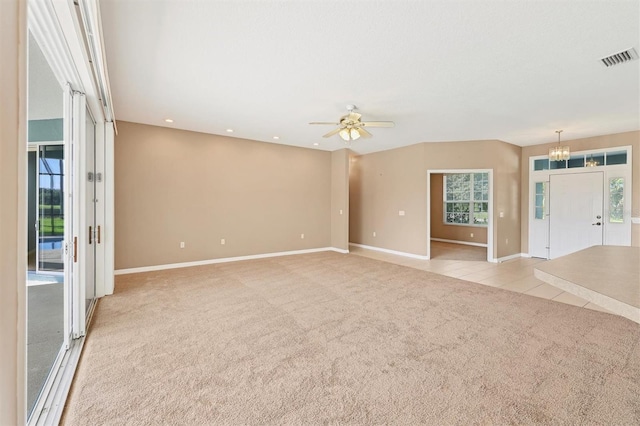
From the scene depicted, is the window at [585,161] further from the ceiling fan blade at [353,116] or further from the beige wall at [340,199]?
the ceiling fan blade at [353,116]

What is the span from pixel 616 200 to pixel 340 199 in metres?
5.78

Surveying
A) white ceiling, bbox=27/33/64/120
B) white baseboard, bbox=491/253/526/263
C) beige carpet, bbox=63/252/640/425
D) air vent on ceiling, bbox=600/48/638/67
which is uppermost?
air vent on ceiling, bbox=600/48/638/67

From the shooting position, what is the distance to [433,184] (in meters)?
9.72

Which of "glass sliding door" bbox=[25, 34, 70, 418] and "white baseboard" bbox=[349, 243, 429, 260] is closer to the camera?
"glass sliding door" bbox=[25, 34, 70, 418]

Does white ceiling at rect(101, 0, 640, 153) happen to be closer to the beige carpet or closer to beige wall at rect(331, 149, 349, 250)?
beige wall at rect(331, 149, 349, 250)

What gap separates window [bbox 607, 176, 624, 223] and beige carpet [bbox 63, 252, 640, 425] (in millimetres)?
3741

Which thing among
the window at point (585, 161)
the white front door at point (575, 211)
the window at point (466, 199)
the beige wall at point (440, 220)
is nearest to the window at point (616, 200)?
the white front door at point (575, 211)

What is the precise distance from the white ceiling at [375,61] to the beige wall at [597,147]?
58 centimetres

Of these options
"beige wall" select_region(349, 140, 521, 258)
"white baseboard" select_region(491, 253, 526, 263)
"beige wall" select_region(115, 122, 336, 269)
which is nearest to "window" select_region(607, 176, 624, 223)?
"beige wall" select_region(349, 140, 521, 258)

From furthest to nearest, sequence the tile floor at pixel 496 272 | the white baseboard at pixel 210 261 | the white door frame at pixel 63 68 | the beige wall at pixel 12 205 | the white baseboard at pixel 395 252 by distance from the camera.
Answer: the white baseboard at pixel 395 252
the white baseboard at pixel 210 261
the tile floor at pixel 496 272
the white door frame at pixel 63 68
the beige wall at pixel 12 205

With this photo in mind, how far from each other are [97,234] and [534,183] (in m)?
8.89

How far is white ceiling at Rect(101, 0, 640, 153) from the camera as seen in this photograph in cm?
216

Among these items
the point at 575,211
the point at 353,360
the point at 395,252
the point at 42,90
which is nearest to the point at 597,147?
the point at 575,211

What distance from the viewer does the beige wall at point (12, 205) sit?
0.63 meters
